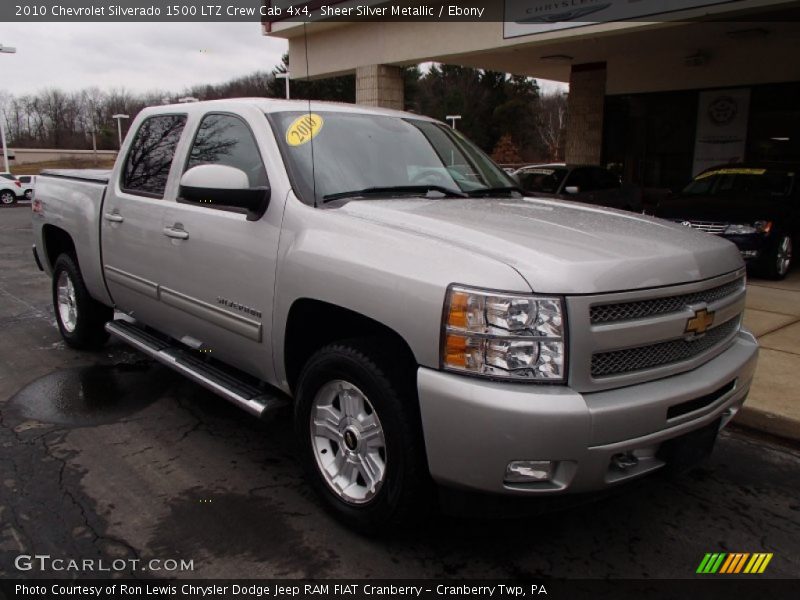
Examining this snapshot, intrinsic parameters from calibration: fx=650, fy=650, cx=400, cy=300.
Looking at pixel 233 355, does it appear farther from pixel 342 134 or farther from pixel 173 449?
pixel 342 134

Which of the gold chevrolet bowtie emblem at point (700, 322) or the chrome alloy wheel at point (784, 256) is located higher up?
the gold chevrolet bowtie emblem at point (700, 322)

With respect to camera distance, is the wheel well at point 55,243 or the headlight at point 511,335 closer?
the headlight at point 511,335

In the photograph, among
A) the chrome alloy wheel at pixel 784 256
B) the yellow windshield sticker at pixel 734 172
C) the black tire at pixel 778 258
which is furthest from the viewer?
the yellow windshield sticker at pixel 734 172

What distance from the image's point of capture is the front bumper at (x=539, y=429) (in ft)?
7.50

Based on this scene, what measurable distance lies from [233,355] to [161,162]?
63.3 inches

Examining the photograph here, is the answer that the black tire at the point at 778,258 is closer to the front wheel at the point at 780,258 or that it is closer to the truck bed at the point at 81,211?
the front wheel at the point at 780,258

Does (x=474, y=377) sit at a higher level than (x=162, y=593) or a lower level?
higher

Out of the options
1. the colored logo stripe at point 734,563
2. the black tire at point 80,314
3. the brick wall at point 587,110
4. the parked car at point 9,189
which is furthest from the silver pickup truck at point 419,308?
the parked car at point 9,189

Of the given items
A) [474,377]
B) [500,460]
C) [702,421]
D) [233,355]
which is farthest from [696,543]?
[233,355]

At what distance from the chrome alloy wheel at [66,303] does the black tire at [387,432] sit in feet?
11.9

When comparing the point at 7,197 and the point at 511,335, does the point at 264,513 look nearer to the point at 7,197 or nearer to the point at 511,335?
the point at 511,335

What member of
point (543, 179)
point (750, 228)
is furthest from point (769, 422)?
point (543, 179)

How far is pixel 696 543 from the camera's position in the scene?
9.86ft

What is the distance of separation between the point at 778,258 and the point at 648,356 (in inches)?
308
